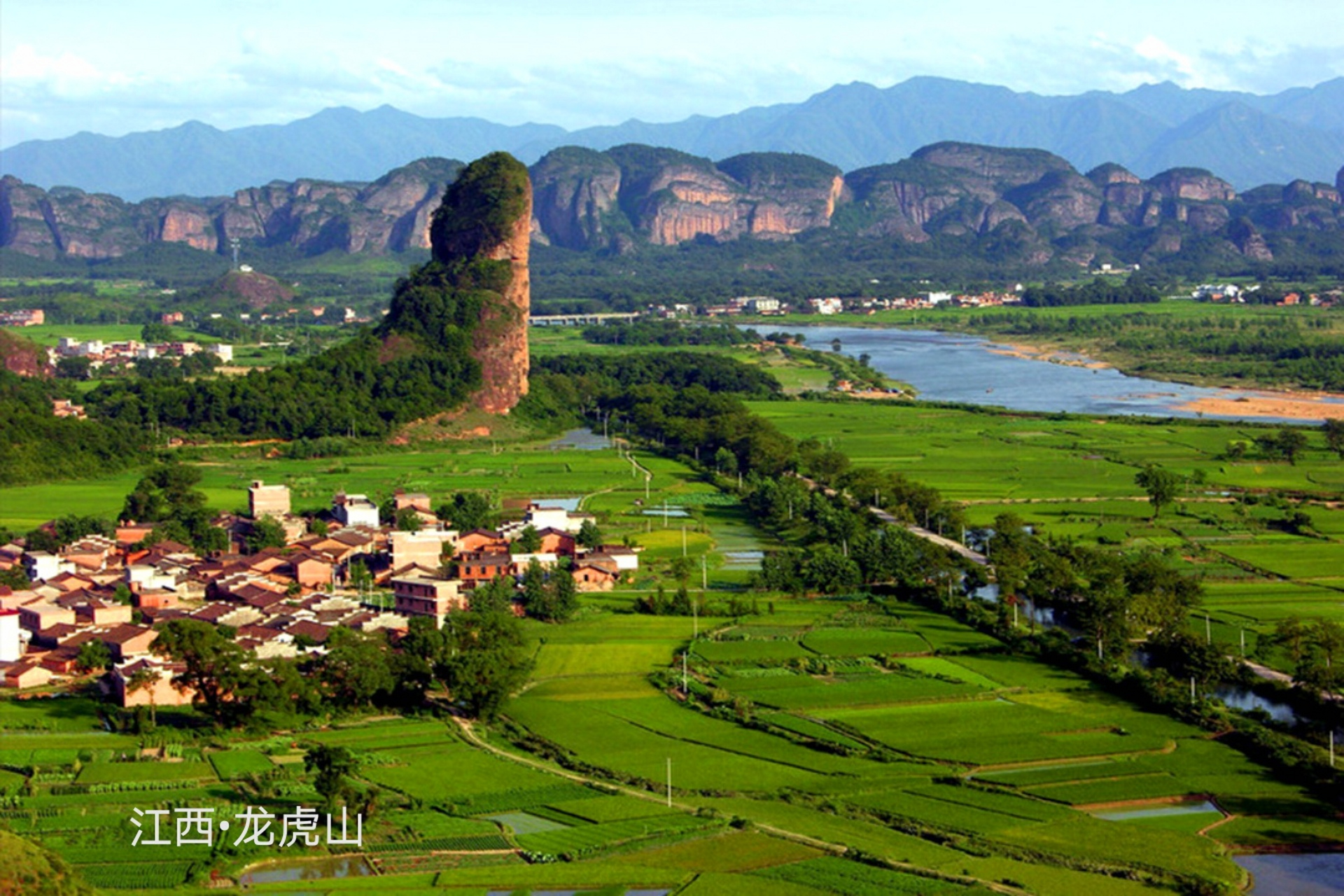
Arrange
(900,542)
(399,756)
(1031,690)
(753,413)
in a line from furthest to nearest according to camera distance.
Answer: (753,413), (900,542), (1031,690), (399,756)

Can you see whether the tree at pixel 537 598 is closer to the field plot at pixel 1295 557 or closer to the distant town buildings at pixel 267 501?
the distant town buildings at pixel 267 501

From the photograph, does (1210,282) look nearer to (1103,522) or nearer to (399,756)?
(1103,522)

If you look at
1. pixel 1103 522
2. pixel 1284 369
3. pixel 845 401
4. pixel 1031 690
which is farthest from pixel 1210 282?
pixel 1031 690

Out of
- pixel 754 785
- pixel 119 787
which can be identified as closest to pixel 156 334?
pixel 119 787

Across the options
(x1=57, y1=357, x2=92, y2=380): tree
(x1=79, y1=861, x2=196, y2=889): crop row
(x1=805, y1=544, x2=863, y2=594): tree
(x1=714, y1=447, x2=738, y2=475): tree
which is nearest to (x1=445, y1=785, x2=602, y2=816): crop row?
(x1=79, y1=861, x2=196, y2=889): crop row

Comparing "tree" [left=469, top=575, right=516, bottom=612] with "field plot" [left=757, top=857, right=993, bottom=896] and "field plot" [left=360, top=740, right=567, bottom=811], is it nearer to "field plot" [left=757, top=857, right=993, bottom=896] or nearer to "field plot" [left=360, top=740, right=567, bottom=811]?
"field plot" [left=360, top=740, right=567, bottom=811]

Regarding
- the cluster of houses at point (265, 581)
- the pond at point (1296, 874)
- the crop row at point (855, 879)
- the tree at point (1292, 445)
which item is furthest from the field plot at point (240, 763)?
the tree at point (1292, 445)
